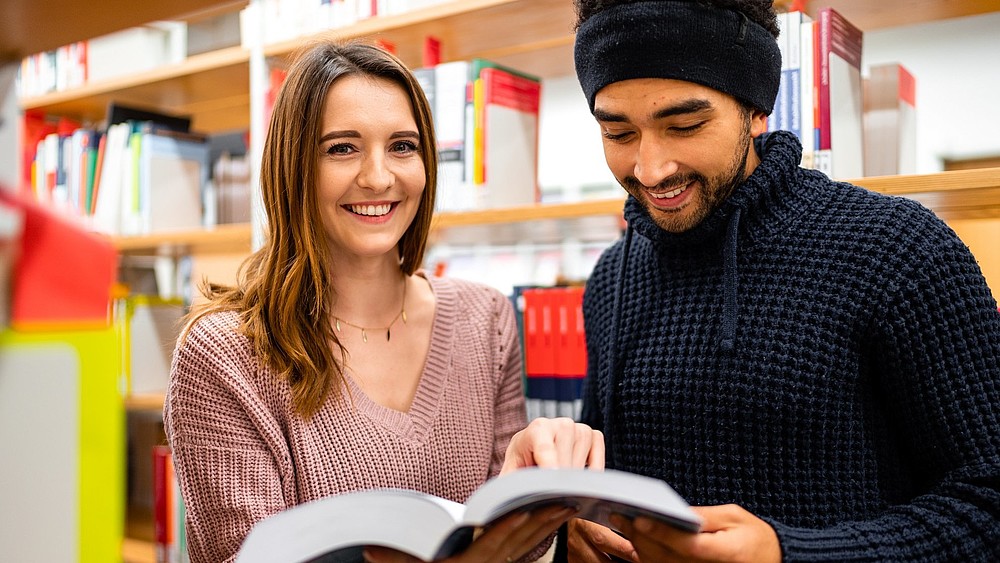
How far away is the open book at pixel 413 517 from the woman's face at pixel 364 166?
0.58 metres

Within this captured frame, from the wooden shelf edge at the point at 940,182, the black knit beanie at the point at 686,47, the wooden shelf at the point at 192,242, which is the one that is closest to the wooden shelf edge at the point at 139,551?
the wooden shelf at the point at 192,242

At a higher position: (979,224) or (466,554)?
(979,224)

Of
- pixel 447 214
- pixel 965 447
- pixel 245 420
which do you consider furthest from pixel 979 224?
pixel 245 420

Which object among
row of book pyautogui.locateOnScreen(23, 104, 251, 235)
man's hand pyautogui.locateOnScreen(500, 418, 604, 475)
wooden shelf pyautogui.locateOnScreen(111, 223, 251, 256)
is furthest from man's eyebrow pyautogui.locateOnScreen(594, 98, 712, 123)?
row of book pyautogui.locateOnScreen(23, 104, 251, 235)

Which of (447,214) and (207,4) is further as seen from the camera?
(447,214)

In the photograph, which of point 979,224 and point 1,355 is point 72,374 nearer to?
point 1,355

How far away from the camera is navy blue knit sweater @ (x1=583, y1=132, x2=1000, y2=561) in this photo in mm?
960

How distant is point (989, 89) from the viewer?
78.3 inches

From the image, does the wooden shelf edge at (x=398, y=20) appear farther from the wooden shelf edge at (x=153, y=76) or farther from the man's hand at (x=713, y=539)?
the man's hand at (x=713, y=539)

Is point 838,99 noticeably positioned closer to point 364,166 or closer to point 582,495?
point 364,166

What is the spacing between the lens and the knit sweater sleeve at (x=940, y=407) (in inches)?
37.2

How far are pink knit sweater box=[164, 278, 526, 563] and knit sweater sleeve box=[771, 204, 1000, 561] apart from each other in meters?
0.56

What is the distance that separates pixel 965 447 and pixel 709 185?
1.42ft

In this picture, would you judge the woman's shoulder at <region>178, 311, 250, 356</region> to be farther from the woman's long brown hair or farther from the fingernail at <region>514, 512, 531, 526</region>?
the fingernail at <region>514, 512, 531, 526</region>
